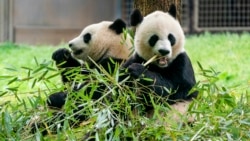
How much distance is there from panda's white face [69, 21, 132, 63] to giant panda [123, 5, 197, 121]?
0.48 metres

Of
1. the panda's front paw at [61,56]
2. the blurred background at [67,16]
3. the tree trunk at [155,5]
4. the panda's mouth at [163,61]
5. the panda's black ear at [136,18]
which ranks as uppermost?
the panda's black ear at [136,18]

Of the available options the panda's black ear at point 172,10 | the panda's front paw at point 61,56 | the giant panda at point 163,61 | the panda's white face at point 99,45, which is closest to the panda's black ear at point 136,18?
the giant panda at point 163,61

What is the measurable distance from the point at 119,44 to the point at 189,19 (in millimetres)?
7311

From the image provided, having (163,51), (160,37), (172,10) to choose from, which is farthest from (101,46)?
(163,51)

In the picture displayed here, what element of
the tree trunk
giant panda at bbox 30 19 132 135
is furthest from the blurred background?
giant panda at bbox 30 19 132 135

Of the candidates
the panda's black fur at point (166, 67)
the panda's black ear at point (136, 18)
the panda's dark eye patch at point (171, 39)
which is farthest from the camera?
the panda's black ear at point (136, 18)

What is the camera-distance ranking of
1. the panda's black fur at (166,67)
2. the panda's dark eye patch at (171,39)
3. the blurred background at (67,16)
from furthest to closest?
the blurred background at (67,16)
the panda's dark eye patch at (171,39)
the panda's black fur at (166,67)

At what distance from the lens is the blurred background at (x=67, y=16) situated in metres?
12.8

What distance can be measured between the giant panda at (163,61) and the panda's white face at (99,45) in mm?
484

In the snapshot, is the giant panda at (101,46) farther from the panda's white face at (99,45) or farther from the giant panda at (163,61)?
the giant panda at (163,61)

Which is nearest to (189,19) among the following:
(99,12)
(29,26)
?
(99,12)

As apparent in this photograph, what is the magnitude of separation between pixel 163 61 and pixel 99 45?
91 centimetres

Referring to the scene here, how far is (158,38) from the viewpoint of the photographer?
180 inches

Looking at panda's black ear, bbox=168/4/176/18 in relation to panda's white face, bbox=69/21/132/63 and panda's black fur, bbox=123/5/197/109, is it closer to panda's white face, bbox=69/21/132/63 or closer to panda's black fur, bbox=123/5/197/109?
panda's black fur, bbox=123/5/197/109
